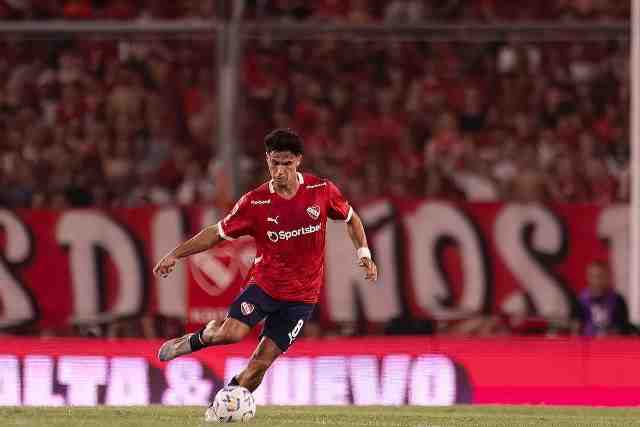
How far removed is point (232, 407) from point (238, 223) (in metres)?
1.06

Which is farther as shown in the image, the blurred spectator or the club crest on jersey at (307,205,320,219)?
the blurred spectator

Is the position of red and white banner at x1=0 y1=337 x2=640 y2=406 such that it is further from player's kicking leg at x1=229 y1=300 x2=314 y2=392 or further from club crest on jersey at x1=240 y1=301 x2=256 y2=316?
club crest on jersey at x1=240 y1=301 x2=256 y2=316

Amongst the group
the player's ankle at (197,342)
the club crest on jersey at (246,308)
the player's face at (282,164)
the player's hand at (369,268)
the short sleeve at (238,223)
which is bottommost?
the player's ankle at (197,342)

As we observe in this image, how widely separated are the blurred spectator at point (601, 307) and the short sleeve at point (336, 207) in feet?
19.2

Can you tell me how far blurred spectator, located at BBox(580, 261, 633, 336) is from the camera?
49.0 feet

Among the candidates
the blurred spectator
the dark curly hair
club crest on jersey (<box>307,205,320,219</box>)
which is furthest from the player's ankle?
the blurred spectator

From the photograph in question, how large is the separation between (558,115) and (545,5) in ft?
6.35

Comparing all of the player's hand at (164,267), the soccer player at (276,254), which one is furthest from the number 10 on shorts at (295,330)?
the player's hand at (164,267)

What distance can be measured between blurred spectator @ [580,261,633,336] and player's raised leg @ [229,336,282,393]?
6096 mm

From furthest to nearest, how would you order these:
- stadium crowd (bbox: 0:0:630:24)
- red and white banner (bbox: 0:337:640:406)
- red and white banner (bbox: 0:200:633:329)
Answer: stadium crowd (bbox: 0:0:630:24) < red and white banner (bbox: 0:200:633:329) < red and white banner (bbox: 0:337:640:406)

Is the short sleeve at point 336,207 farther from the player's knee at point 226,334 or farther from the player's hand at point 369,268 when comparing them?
the player's knee at point 226,334

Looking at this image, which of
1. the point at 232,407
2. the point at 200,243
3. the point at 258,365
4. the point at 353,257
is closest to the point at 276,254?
the point at 200,243

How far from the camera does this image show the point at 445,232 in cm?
1627

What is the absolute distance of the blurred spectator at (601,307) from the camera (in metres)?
14.9
